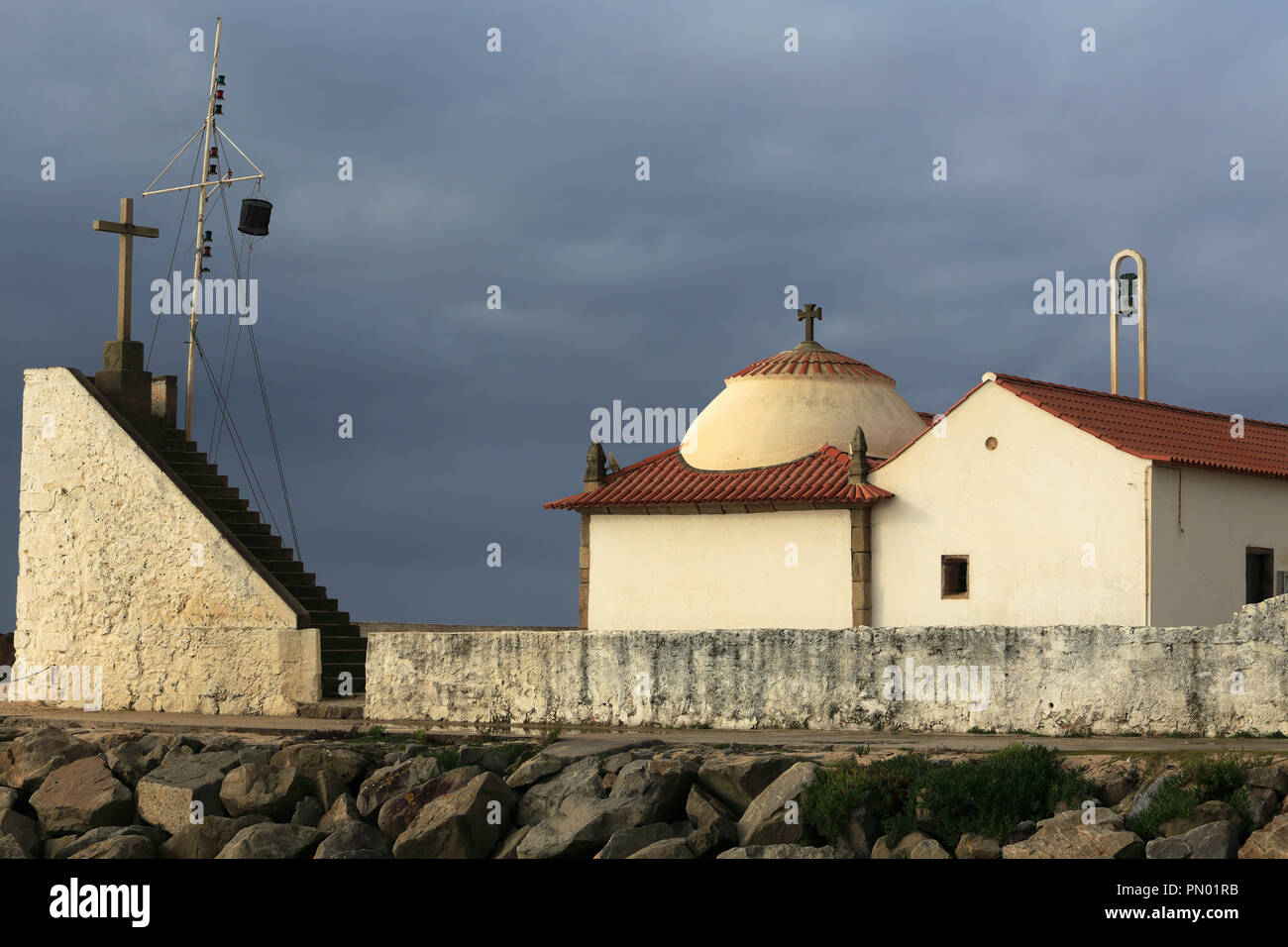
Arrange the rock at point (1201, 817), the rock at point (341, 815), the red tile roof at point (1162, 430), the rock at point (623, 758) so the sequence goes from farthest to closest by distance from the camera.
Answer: the red tile roof at point (1162, 430), the rock at point (341, 815), the rock at point (623, 758), the rock at point (1201, 817)

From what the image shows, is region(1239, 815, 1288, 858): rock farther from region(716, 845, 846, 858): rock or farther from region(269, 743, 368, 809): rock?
region(269, 743, 368, 809): rock

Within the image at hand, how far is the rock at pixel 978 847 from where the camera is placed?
13.5 metres

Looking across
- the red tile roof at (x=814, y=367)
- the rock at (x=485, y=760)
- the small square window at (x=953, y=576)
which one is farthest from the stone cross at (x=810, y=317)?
the rock at (x=485, y=760)

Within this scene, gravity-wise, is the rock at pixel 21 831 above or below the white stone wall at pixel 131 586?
below

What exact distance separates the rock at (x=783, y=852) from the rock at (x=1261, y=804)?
135 inches

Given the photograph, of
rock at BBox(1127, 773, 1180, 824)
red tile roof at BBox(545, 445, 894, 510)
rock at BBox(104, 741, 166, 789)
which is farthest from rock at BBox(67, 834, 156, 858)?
red tile roof at BBox(545, 445, 894, 510)

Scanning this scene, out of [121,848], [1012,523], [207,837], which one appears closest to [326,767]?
[207,837]

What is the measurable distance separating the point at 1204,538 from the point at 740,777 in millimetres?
10763

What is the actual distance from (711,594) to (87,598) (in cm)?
1018

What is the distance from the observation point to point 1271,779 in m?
13.4

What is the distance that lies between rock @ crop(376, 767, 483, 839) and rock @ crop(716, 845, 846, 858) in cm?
340

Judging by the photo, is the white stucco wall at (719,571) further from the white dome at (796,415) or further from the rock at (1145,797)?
the rock at (1145,797)

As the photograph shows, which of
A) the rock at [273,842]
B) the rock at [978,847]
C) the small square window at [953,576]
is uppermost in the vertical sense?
the small square window at [953,576]
